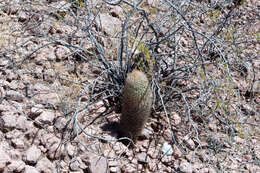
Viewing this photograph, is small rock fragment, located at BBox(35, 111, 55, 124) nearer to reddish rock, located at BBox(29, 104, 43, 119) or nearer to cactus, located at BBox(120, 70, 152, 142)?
reddish rock, located at BBox(29, 104, 43, 119)

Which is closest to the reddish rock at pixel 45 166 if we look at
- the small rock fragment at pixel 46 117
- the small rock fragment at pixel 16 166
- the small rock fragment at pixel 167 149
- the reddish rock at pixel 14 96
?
the small rock fragment at pixel 16 166

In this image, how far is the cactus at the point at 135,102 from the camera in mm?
2268

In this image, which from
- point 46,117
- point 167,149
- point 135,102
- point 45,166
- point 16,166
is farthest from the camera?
point 167,149

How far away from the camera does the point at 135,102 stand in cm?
231

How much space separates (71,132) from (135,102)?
568 mm

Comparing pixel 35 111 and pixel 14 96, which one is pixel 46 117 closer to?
pixel 35 111

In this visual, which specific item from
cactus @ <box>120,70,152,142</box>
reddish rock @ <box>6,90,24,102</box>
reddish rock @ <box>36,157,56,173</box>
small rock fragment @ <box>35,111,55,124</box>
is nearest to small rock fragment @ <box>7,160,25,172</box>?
reddish rock @ <box>36,157,56,173</box>

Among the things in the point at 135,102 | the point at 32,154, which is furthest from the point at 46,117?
the point at 135,102

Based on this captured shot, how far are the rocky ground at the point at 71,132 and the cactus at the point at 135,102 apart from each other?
181 mm

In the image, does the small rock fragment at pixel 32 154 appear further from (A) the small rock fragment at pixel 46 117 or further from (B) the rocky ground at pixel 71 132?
(A) the small rock fragment at pixel 46 117

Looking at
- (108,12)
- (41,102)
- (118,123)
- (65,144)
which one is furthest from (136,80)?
(108,12)

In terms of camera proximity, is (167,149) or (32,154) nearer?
(32,154)

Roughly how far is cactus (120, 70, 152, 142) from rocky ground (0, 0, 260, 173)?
7.1 inches

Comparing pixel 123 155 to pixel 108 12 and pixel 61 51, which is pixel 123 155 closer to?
pixel 61 51
